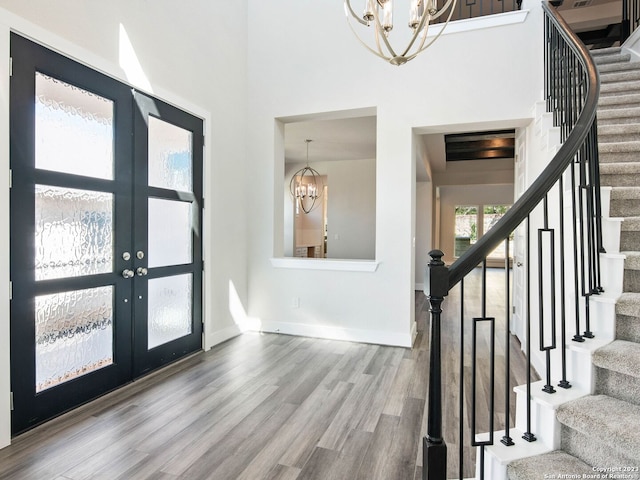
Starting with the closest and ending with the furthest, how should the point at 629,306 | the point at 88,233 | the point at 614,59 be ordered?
the point at 629,306
the point at 88,233
the point at 614,59

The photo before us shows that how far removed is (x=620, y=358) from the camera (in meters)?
1.46

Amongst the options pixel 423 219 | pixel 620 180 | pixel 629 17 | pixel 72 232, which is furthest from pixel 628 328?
pixel 423 219

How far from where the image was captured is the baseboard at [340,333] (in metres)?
3.90

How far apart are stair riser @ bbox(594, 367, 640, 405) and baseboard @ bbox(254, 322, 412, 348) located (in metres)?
2.38

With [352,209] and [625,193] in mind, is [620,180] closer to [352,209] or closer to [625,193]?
[625,193]

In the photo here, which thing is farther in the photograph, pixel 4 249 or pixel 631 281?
pixel 4 249

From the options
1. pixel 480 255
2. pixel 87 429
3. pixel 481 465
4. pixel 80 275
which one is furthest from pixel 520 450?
pixel 80 275

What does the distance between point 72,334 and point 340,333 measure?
255cm

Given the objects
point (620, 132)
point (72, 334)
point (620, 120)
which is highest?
point (620, 120)

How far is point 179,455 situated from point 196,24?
12.1 feet

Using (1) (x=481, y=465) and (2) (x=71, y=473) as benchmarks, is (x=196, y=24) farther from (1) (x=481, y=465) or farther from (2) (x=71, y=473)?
(1) (x=481, y=465)

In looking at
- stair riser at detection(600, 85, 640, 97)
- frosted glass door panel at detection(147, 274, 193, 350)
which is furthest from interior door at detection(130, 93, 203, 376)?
stair riser at detection(600, 85, 640, 97)

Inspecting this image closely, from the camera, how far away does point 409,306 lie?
12.8 ft

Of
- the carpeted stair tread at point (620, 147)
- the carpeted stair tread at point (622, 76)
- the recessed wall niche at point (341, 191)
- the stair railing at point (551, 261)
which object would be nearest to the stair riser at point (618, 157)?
the carpeted stair tread at point (620, 147)
